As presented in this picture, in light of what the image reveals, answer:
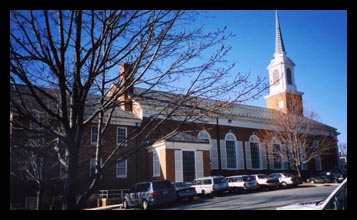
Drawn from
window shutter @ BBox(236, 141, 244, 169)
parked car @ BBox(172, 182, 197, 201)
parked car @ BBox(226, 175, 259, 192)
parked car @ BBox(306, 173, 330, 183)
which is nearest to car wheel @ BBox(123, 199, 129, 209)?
parked car @ BBox(172, 182, 197, 201)

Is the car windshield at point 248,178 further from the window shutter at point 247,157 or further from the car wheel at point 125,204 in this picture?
the car wheel at point 125,204

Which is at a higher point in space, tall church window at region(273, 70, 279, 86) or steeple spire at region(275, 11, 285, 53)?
steeple spire at region(275, 11, 285, 53)

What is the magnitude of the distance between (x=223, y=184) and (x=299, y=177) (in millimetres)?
5359

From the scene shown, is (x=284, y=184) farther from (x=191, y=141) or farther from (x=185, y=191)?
(x=185, y=191)

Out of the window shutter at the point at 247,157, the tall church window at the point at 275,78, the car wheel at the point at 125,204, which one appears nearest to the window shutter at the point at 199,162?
the car wheel at the point at 125,204

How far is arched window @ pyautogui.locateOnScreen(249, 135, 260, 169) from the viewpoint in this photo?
45.3ft

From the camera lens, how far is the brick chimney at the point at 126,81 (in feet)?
12.9

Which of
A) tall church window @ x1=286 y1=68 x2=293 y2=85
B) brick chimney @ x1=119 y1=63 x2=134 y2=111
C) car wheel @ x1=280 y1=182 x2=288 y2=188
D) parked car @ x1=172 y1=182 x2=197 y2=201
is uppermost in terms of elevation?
tall church window @ x1=286 y1=68 x2=293 y2=85

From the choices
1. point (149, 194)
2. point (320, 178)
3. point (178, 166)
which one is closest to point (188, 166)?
point (178, 166)

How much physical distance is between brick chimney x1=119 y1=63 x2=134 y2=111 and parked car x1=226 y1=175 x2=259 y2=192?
6.60 meters

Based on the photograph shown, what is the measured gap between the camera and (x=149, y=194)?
708cm

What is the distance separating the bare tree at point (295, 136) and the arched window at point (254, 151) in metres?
0.58

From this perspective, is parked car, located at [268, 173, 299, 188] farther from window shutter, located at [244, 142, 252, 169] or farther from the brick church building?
window shutter, located at [244, 142, 252, 169]
